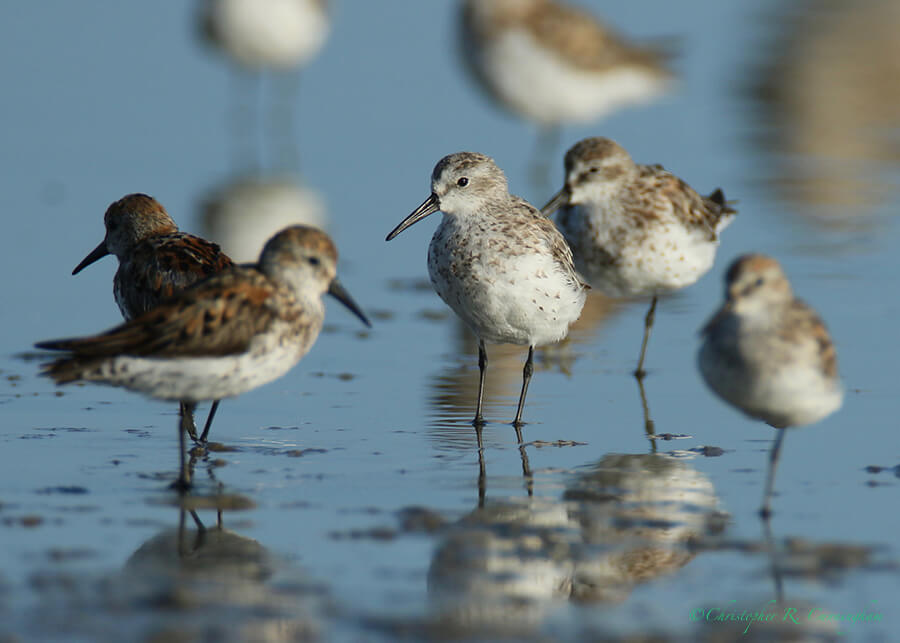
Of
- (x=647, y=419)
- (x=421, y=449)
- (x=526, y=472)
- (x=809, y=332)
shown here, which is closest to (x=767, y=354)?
(x=809, y=332)

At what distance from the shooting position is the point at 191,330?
21.1 ft

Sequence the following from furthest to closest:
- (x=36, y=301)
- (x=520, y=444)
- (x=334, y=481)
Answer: (x=36, y=301)
(x=520, y=444)
(x=334, y=481)

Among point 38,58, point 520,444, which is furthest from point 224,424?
point 38,58

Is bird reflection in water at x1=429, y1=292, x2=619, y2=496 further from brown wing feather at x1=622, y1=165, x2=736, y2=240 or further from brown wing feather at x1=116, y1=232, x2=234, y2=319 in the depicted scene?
brown wing feather at x1=116, y1=232, x2=234, y2=319

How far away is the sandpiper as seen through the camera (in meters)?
7.49

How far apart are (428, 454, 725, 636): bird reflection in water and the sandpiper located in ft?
6.34

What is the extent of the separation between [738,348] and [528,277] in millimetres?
1961

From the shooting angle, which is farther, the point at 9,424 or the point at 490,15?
the point at 490,15

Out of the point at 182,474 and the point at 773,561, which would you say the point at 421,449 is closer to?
the point at 182,474

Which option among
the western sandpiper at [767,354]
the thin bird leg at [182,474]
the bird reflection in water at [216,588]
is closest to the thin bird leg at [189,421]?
the thin bird leg at [182,474]

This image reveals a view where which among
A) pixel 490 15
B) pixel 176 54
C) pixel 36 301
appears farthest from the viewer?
pixel 176 54

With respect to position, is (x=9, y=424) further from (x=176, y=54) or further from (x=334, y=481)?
(x=176, y=54)

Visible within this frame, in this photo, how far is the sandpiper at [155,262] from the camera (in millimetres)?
7488

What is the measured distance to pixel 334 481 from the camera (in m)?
6.92
